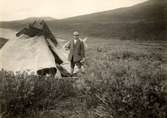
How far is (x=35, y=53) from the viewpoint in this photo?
10.3ft

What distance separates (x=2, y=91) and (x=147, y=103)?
3.90 feet

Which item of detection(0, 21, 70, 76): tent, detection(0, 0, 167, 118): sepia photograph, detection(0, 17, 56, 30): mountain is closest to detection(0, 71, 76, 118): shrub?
detection(0, 0, 167, 118): sepia photograph

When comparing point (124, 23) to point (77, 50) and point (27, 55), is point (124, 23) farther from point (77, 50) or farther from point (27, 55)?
point (27, 55)

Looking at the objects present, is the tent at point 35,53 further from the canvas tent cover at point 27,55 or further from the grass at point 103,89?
the grass at point 103,89

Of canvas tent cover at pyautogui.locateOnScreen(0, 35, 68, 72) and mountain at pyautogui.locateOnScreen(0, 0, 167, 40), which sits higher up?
mountain at pyautogui.locateOnScreen(0, 0, 167, 40)

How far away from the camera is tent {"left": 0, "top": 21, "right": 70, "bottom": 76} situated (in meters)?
3.09

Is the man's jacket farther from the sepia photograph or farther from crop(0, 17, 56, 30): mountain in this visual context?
crop(0, 17, 56, 30): mountain

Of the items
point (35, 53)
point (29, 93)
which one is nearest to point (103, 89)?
point (29, 93)

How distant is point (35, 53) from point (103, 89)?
2.47 ft

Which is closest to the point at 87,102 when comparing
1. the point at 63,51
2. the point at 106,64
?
the point at 106,64

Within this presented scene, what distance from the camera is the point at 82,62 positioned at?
305cm

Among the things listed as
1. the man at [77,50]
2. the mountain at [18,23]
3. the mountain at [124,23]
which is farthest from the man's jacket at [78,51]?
the mountain at [18,23]

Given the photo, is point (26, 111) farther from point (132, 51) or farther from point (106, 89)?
point (132, 51)

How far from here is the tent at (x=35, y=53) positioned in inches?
122
